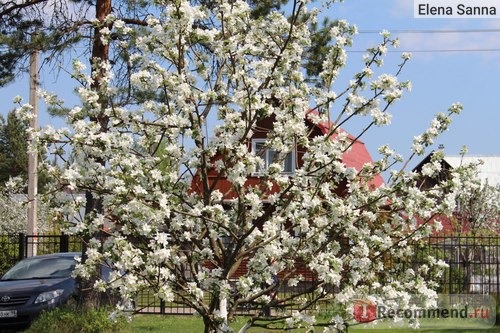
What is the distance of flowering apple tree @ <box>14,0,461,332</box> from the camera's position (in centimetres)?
709

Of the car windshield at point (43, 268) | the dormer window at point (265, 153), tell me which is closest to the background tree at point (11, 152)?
the car windshield at point (43, 268)

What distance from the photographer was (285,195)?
23.8ft

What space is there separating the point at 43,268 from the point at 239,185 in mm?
8882

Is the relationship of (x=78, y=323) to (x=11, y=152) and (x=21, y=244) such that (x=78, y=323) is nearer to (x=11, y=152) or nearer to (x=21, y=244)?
(x=21, y=244)

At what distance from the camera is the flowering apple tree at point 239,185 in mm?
7094

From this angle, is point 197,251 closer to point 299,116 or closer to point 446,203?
point 299,116

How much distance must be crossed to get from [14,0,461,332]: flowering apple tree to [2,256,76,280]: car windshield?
7.45 meters

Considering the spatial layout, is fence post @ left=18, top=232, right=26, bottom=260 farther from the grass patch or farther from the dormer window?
the dormer window

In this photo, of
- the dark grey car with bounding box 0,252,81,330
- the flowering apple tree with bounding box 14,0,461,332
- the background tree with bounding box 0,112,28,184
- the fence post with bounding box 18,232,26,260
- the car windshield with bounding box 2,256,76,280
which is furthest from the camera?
the background tree with bounding box 0,112,28,184

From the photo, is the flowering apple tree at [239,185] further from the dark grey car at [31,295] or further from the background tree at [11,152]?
the background tree at [11,152]

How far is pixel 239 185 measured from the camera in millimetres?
7328

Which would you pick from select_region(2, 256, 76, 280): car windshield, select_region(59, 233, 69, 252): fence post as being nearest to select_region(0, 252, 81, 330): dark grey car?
select_region(2, 256, 76, 280): car windshield

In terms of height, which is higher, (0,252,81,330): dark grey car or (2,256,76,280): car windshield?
(2,256,76,280): car windshield

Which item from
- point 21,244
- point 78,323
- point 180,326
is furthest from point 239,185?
point 21,244
